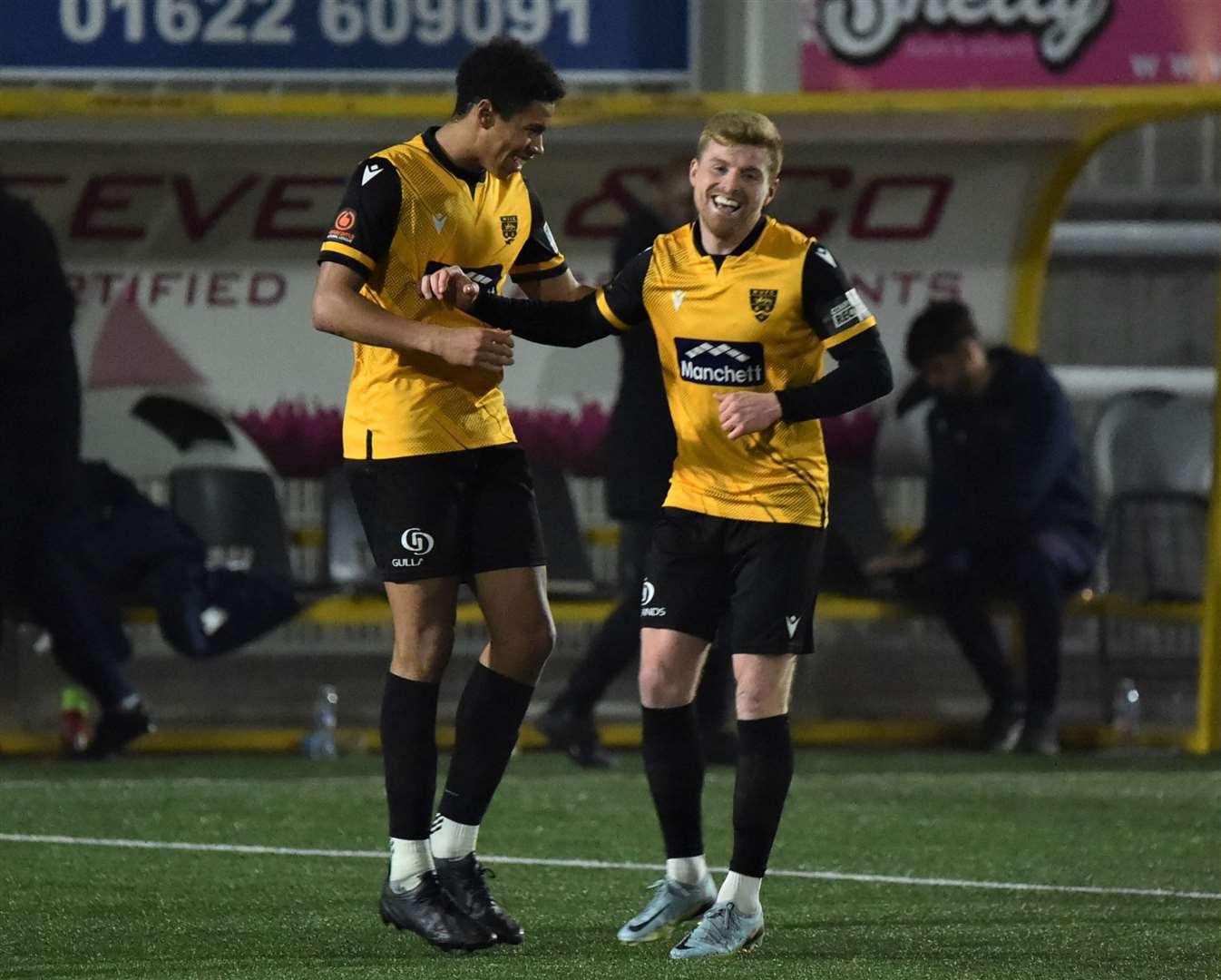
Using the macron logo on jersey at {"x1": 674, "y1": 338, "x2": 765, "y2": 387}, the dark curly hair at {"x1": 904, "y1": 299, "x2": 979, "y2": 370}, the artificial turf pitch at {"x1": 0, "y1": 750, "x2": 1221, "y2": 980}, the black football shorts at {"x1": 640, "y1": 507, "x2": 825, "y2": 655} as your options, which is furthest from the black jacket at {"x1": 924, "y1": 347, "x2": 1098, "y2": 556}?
the macron logo on jersey at {"x1": 674, "y1": 338, "x2": 765, "y2": 387}

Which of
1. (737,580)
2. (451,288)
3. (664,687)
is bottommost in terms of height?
(664,687)

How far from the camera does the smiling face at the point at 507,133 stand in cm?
513

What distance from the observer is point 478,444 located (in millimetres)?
5195

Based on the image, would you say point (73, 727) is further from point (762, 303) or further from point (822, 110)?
point (762, 303)

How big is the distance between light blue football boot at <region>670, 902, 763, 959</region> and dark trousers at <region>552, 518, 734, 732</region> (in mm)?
3297

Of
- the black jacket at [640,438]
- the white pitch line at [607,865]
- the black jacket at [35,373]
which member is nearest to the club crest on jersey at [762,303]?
the white pitch line at [607,865]

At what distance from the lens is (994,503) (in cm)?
942

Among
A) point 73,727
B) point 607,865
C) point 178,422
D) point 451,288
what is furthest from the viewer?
point 178,422

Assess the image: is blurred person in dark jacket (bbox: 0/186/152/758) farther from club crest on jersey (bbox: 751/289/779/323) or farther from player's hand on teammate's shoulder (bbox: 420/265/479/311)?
club crest on jersey (bbox: 751/289/779/323)

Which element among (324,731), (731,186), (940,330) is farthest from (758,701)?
(940,330)

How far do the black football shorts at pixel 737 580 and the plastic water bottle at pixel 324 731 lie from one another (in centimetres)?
409

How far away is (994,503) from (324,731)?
2.45 meters

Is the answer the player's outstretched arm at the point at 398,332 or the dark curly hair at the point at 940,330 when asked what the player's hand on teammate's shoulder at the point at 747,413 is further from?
the dark curly hair at the point at 940,330

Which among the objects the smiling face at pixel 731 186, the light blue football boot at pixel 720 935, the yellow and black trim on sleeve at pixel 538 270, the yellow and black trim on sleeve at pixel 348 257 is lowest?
the light blue football boot at pixel 720 935
